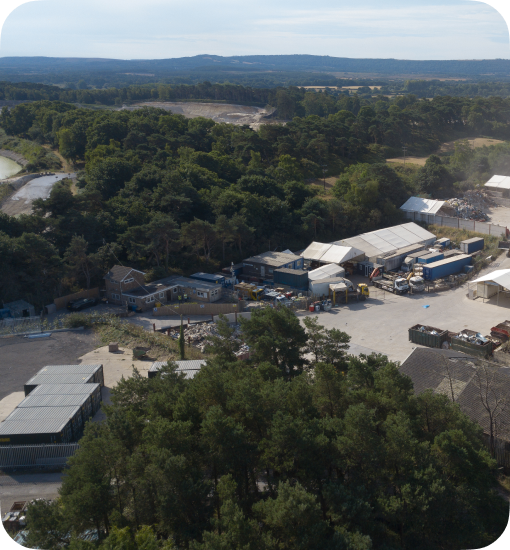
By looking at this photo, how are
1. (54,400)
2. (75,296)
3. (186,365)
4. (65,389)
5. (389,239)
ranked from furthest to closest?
1. (389,239)
2. (75,296)
3. (186,365)
4. (65,389)
5. (54,400)

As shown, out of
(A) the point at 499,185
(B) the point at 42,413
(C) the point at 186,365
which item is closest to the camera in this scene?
(B) the point at 42,413

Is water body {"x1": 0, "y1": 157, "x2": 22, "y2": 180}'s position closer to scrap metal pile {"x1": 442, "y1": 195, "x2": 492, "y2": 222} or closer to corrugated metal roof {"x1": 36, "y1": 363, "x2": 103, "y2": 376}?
corrugated metal roof {"x1": 36, "y1": 363, "x2": 103, "y2": 376}

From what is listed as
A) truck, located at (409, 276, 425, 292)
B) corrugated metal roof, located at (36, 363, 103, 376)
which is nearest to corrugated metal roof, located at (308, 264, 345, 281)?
truck, located at (409, 276, 425, 292)

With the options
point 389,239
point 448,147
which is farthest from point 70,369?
point 448,147

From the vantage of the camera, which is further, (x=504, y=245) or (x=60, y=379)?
(x=504, y=245)

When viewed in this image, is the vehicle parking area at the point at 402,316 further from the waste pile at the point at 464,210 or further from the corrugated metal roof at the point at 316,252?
the waste pile at the point at 464,210

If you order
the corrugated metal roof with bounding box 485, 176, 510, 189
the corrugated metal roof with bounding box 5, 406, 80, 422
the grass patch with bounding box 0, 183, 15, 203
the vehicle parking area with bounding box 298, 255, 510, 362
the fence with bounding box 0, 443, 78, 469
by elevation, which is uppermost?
the grass patch with bounding box 0, 183, 15, 203

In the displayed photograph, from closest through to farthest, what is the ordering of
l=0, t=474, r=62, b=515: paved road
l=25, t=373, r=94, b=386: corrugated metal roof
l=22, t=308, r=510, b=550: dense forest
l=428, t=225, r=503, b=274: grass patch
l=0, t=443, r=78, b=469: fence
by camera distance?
l=22, t=308, r=510, b=550: dense forest < l=0, t=474, r=62, b=515: paved road < l=0, t=443, r=78, b=469: fence < l=25, t=373, r=94, b=386: corrugated metal roof < l=428, t=225, r=503, b=274: grass patch

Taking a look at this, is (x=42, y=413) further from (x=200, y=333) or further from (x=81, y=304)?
(x=81, y=304)
